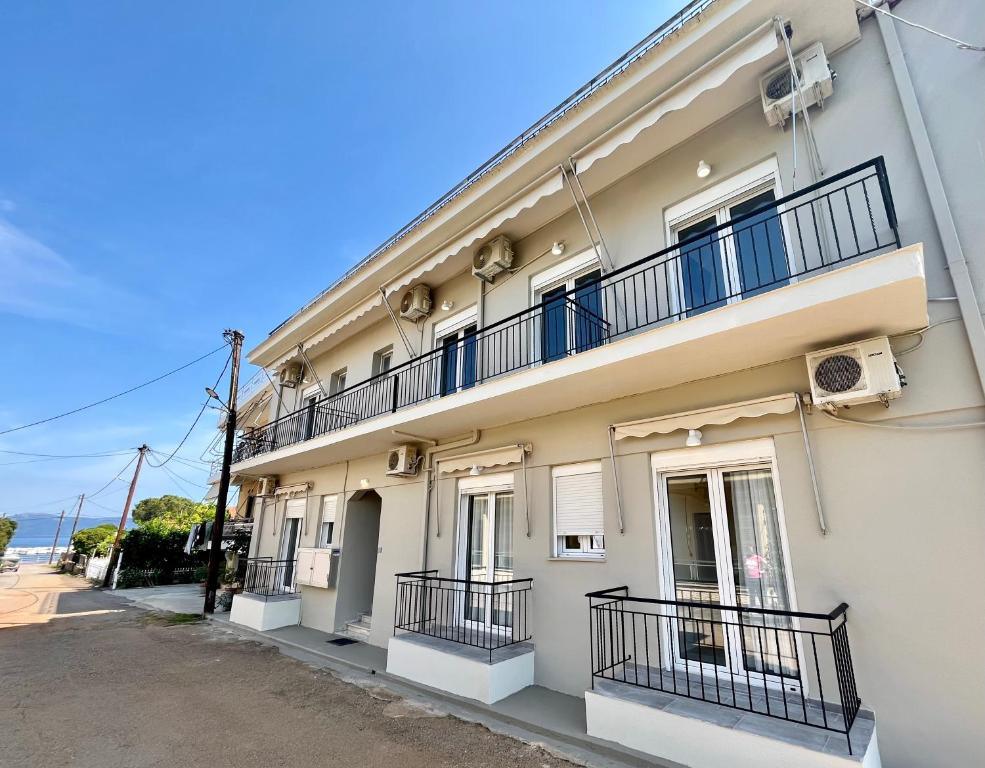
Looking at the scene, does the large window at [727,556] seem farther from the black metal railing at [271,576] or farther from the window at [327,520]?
the black metal railing at [271,576]

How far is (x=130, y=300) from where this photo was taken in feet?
79.2

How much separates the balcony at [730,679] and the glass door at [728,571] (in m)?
0.02

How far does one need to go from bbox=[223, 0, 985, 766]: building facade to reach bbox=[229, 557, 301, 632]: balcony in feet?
10.5

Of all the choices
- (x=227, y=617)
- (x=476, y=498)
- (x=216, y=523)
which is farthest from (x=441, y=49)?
(x=227, y=617)

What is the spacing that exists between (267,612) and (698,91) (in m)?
12.4

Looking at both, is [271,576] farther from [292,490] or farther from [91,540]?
[91,540]

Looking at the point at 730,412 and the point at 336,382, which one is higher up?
the point at 336,382

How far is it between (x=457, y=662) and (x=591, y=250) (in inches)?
246

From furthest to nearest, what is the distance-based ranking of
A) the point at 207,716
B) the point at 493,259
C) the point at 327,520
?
the point at 327,520
the point at 493,259
the point at 207,716

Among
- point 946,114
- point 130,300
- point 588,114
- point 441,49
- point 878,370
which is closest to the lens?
point 878,370

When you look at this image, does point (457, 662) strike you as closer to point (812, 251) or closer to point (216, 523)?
point (812, 251)

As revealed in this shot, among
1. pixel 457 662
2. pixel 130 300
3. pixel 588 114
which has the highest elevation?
pixel 130 300

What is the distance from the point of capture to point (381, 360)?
11297 millimetres

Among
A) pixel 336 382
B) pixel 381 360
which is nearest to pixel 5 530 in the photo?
pixel 336 382
